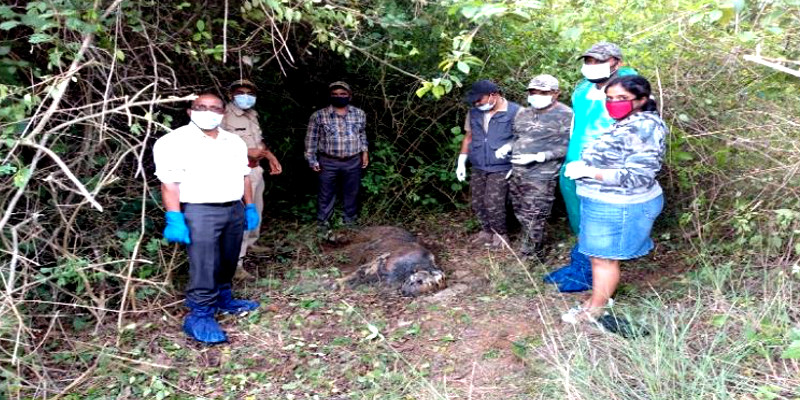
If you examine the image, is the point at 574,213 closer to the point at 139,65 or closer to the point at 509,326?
the point at 509,326

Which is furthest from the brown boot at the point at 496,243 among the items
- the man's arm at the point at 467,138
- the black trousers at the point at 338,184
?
the black trousers at the point at 338,184

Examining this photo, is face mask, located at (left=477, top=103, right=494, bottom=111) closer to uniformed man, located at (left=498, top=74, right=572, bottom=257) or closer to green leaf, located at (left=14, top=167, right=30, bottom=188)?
uniformed man, located at (left=498, top=74, right=572, bottom=257)

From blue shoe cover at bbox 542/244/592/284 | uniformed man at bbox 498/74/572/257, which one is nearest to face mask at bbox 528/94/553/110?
uniformed man at bbox 498/74/572/257

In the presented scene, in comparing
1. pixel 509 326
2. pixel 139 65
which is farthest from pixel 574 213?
pixel 139 65

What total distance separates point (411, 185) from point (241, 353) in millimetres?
3245

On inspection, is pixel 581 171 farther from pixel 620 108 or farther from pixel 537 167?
pixel 537 167

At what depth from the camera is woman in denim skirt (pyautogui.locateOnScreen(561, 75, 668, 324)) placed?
3.11 metres

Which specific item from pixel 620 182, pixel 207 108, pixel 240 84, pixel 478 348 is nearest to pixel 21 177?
pixel 207 108

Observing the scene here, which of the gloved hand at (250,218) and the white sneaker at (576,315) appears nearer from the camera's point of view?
the white sneaker at (576,315)

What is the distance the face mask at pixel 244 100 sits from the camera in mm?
4555

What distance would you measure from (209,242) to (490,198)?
2.60 m

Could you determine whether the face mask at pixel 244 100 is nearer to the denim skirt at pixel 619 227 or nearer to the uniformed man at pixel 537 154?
the uniformed man at pixel 537 154

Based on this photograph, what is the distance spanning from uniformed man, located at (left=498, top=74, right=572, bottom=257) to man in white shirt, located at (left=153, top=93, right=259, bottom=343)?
2.23 m

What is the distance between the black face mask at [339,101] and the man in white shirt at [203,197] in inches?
75.7
